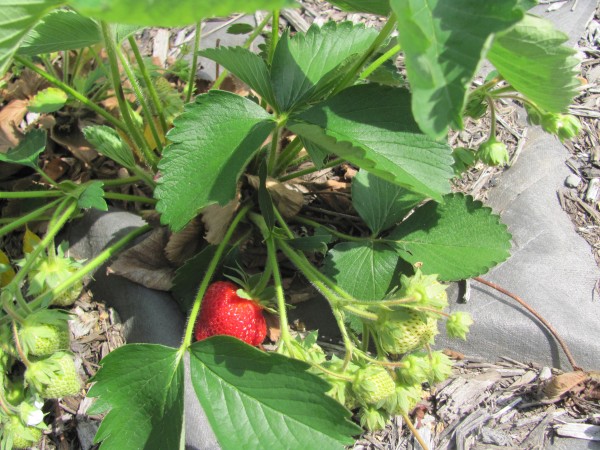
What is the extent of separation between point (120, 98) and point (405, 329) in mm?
781

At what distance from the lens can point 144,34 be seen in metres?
2.13

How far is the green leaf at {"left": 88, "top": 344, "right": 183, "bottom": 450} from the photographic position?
109 centimetres

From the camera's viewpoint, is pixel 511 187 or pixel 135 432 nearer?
pixel 135 432

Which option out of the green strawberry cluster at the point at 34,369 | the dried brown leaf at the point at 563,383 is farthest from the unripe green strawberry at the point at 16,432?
the dried brown leaf at the point at 563,383

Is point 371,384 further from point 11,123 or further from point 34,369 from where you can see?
point 11,123

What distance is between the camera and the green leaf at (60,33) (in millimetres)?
1193

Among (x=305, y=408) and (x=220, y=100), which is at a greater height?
(x=220, y=100)

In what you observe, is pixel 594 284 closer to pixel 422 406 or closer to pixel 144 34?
pixel 422 406

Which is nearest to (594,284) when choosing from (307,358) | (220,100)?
(307,358)

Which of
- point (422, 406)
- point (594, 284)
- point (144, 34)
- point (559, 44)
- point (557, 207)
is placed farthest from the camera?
point (144, 34)

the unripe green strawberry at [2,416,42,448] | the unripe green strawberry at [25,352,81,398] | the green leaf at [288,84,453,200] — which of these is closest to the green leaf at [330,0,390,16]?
the green leaf at [288,84,453,200]

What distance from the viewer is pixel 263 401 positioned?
1062mm

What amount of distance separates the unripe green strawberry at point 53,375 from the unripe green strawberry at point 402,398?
621 mm

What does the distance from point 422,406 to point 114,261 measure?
85 cm
